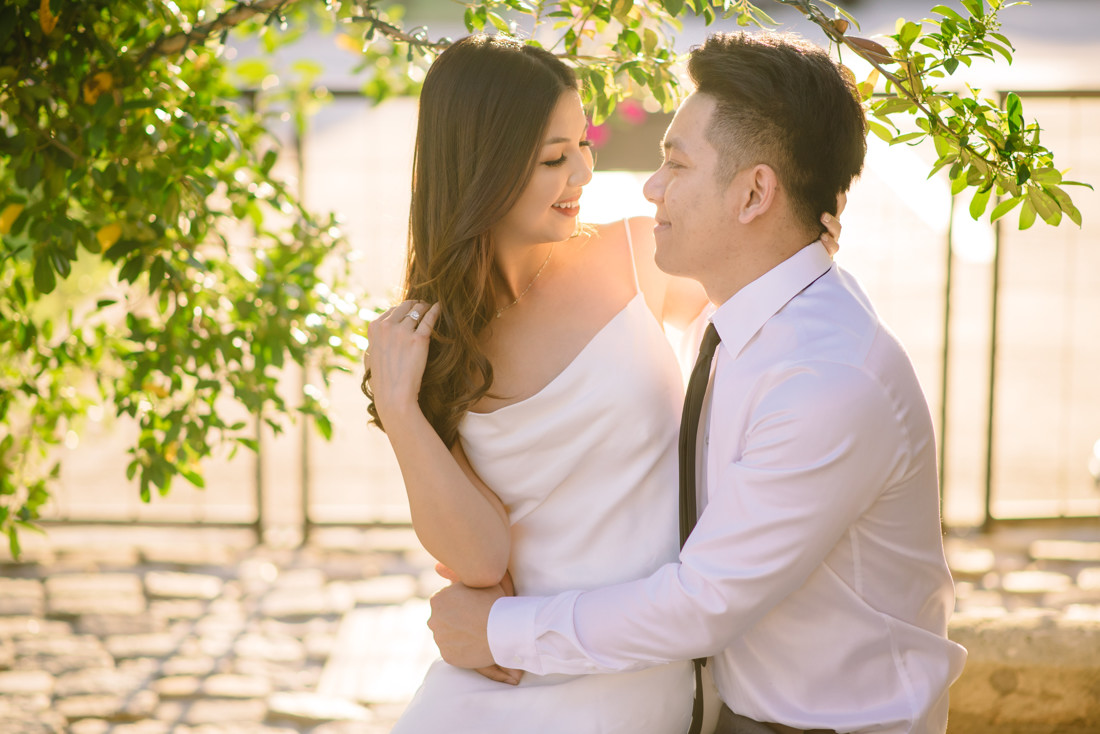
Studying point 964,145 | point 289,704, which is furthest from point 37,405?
point 964,145

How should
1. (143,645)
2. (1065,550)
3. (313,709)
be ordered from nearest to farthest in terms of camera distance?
(313,709) < (143,645) < (1065,550)

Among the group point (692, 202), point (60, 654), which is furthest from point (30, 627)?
point (692, 202)

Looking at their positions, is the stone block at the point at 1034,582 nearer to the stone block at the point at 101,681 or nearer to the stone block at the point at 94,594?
the stone block at the point at 101,681

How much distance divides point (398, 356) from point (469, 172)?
410 mm

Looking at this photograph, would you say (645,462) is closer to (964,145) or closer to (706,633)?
(706,633)

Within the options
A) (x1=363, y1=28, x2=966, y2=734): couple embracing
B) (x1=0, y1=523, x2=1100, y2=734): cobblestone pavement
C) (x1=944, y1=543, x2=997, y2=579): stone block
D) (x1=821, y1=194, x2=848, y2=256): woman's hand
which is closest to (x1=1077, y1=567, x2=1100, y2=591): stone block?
(x1=0, y1=523, x2=1100, y2=734): cobblestone pavement

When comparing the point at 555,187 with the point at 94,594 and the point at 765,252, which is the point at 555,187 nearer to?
the point at 765,252

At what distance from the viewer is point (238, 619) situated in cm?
439

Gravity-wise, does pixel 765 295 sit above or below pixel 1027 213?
below

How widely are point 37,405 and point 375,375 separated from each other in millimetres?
1334

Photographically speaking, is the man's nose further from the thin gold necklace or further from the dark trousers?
the dark trousers

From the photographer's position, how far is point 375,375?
2.21m

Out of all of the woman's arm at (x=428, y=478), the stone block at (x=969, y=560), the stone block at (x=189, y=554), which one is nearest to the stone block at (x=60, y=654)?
the stone block at (x=189, y=554)

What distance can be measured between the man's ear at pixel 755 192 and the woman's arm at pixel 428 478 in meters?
0.67
